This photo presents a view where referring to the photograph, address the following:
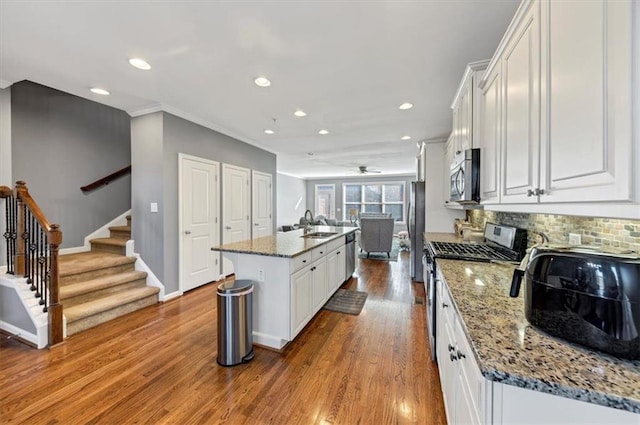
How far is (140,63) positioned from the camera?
236 centimetres

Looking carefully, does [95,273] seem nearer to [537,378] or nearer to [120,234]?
[120,234]

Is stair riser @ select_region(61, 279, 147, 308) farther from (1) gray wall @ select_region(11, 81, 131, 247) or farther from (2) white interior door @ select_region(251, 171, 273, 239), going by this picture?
(2) white interior door @ select_region(251, 171, 273, 239)

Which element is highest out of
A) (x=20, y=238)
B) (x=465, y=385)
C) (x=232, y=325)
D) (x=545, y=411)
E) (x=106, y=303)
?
(x=20, y=238)

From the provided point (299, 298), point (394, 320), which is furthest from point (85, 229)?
point (394, 320)

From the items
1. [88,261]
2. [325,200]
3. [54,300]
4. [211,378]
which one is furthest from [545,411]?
[325,200]

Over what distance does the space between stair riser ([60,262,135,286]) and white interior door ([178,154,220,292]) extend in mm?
691

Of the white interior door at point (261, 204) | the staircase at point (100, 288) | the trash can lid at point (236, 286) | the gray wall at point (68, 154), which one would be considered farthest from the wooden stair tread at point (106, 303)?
the white interior door at point (261, 204)

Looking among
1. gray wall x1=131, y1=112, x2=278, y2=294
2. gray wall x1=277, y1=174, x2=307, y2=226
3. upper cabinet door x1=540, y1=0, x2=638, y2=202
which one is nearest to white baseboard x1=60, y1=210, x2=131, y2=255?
gray wall x1=131, y1=112, x2=278, y2=294

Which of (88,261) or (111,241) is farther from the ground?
(111,241)

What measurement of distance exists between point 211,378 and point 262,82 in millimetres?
2679

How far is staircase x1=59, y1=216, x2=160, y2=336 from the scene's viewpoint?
277 centimetres

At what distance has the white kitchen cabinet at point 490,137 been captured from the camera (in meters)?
1.59

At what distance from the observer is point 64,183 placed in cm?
386

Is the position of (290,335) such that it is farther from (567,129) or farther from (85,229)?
(85,229)
